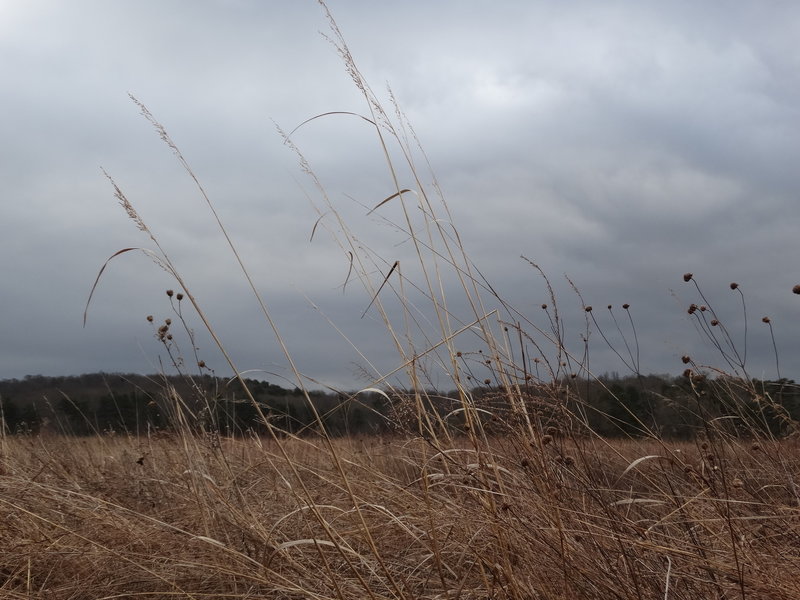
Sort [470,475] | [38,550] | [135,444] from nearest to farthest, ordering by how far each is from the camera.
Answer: [470,475], [38,550], [135,444]

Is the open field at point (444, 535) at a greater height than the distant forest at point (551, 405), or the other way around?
the distant forest at point (551, 405)

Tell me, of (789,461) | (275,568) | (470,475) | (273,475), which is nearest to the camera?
(470,475)

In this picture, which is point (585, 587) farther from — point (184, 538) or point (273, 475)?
point (273, 475)

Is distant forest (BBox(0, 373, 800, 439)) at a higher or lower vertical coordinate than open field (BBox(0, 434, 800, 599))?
higher

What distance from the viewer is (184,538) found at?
2754mm

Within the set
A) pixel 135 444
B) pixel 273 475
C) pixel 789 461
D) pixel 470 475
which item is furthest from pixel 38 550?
pixel 135 444

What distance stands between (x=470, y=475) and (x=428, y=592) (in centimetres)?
44

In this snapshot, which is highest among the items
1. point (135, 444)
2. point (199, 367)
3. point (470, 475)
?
point (199, 367)

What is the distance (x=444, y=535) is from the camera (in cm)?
227

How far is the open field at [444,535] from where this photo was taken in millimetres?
1740

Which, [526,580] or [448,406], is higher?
[448,406]

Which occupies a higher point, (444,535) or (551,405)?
(551,405)

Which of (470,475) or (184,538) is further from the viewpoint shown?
(184,538)

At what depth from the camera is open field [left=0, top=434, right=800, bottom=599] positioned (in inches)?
68.5
